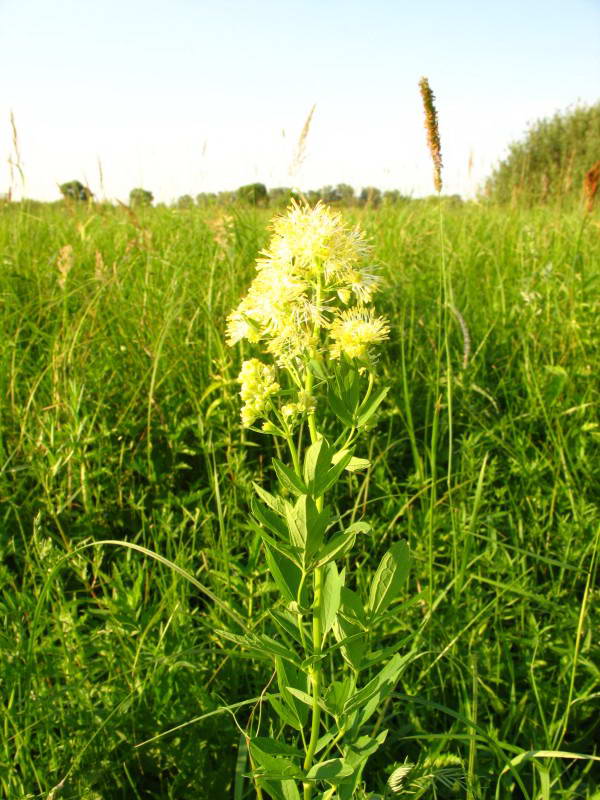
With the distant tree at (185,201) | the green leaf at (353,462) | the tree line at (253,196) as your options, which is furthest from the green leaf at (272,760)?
the distant tree at (185,201)

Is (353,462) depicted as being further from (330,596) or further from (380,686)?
(380,686)

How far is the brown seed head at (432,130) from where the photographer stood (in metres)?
1.34

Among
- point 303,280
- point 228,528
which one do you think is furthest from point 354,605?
Result: point 228,528

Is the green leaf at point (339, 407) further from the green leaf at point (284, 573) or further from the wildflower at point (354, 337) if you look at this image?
the green leaf at point (284, 573)

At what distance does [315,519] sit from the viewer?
0.94 meters

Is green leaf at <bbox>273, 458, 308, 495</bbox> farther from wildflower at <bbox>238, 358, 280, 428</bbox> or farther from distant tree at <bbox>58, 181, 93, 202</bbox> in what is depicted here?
distant tree at <bbox>58, 181, 93, 202</bbox>

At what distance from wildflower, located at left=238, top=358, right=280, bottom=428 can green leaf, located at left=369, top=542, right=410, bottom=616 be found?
335 millimetres

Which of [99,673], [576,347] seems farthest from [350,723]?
[576,347]

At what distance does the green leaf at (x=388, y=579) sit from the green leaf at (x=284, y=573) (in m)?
0.13

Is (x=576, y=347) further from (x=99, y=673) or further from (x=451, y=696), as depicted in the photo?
(x=99, y=673)

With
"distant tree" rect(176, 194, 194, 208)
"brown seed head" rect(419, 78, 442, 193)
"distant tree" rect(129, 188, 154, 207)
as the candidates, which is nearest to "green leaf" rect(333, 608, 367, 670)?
"brown seed head" rect(419, 78, 442, 193)

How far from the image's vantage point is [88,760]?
1243 millimetres

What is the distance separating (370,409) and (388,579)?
11.4 inches

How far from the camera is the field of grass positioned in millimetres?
1294
